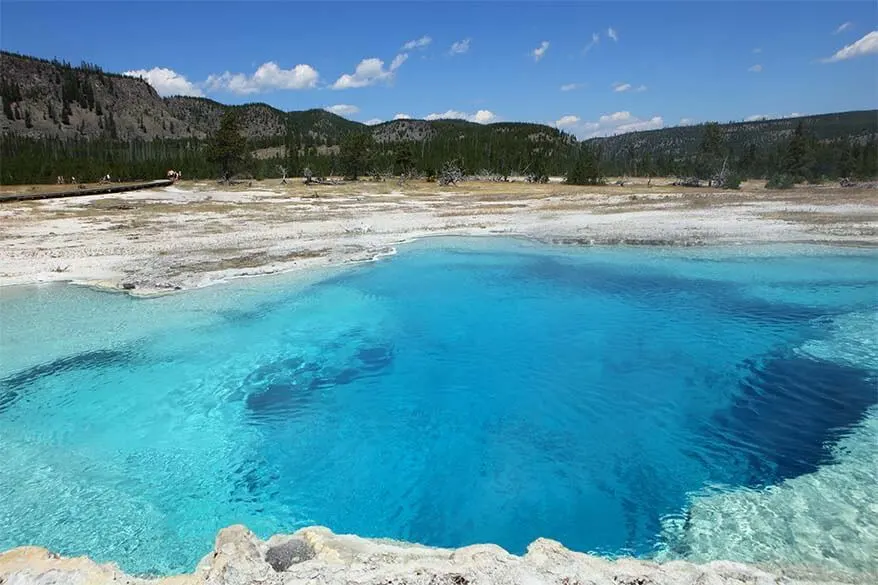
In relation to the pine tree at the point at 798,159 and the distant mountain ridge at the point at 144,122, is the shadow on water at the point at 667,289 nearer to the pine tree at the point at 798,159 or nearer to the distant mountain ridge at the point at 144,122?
the pine tree at the point at 798,159

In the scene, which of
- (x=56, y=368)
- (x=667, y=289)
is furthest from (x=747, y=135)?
(x=56, y=368)

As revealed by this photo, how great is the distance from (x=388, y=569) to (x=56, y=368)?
30.3 feet

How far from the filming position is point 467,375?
1012 cm

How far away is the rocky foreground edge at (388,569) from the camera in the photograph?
402 centimetres

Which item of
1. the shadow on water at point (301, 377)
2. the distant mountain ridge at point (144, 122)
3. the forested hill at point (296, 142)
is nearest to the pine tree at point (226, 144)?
the forested hill at point (296, 142)

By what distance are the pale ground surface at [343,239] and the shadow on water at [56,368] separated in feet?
14.5

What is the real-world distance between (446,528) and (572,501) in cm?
156

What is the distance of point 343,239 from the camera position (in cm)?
2372

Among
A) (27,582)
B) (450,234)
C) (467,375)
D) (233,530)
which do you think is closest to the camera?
(27,582)

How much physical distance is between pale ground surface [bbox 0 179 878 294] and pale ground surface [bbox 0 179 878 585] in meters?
0.10

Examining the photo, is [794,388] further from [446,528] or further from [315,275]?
[315,275]

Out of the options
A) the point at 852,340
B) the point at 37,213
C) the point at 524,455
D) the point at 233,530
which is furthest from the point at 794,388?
the point at 37,213

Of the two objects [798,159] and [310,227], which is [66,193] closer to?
[310,227]

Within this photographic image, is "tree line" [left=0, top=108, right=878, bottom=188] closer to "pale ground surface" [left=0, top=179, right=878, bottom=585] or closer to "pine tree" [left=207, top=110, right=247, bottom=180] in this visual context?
"pine tree" [left=207, top=110, right=247, bottom=180]
